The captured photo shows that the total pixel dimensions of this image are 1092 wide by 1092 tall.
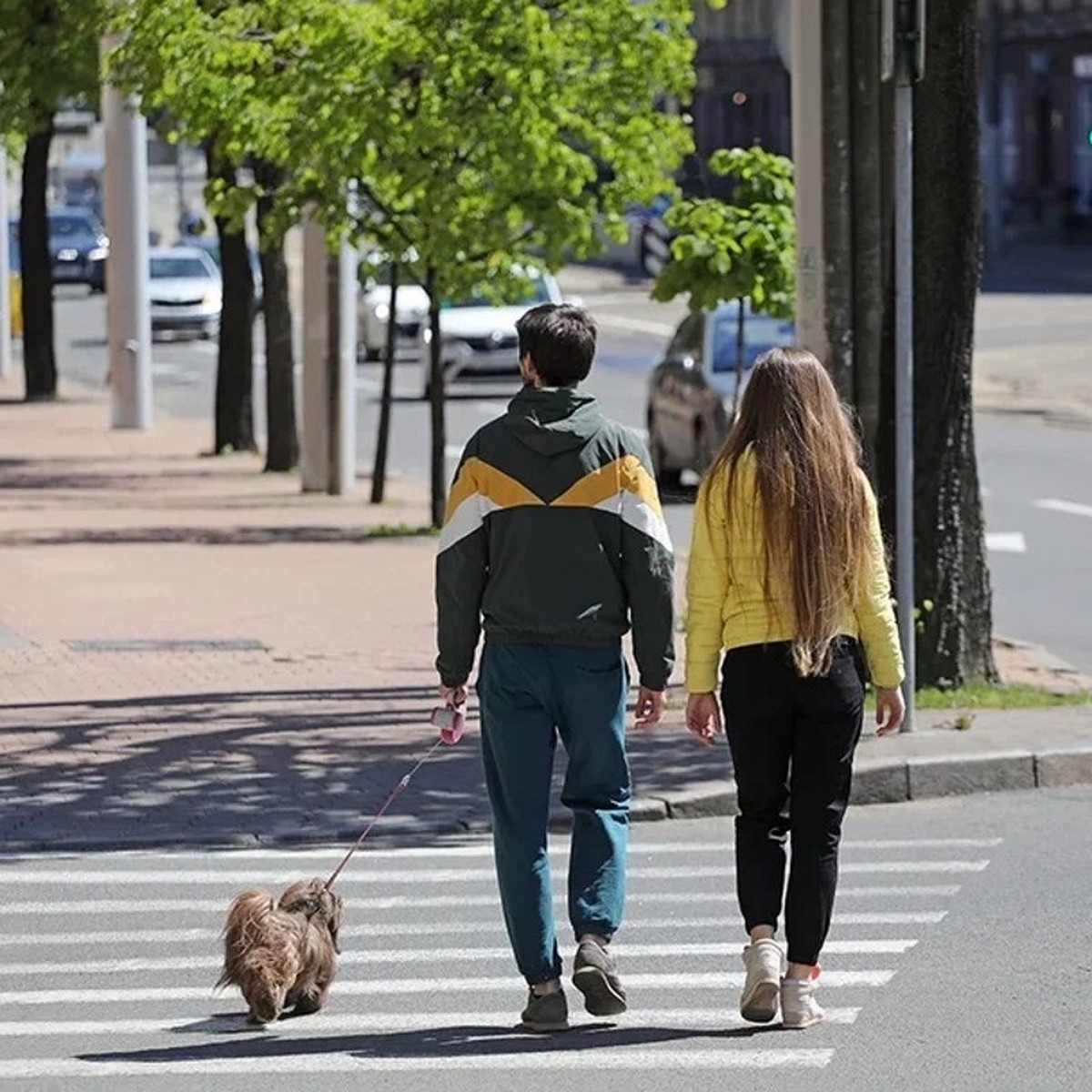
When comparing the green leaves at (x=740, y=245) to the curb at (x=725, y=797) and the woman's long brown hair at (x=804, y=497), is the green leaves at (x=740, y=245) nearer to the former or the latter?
the curb at (x=725, y=797)

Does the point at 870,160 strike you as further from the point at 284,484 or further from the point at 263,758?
the point at 284,484

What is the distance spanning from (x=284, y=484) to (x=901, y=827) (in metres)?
16.5

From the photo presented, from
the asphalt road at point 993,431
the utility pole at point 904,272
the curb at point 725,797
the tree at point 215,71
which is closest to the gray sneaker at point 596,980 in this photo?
the curb at point 725,797

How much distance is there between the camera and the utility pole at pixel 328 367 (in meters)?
24.4

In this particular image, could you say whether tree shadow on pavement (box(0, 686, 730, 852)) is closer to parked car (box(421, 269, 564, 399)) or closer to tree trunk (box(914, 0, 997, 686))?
tree trunk (box(914, 0, 997, 686))

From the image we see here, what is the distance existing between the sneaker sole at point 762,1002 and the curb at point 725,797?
2.64m

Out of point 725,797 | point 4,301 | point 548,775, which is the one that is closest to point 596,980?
point 548,775

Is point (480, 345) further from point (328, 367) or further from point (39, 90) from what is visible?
point (328, 367)

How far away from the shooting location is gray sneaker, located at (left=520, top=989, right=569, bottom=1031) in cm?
711

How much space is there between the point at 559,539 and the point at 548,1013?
118 centimetres

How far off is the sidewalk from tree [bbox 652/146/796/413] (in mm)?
2481

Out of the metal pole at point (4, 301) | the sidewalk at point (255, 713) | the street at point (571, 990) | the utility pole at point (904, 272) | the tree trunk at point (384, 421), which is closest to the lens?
the street at point (571, 990)

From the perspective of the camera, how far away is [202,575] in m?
18.5

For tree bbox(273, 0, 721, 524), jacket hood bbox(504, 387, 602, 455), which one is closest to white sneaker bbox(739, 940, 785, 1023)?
jacket hood bbox(504, 387, 602, 455)
